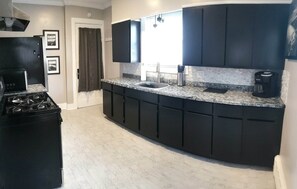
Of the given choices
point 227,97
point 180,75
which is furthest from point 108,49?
point 227,97

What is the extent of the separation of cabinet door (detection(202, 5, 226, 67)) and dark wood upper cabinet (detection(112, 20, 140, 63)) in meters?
1.78

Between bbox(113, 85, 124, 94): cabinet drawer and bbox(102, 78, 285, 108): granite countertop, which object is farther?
bbox(113, 85, 124, 94): cabinet drawer

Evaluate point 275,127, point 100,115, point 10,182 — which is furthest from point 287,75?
point 100,115

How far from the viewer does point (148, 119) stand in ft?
13.2

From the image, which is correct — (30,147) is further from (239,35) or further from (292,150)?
(239,35)

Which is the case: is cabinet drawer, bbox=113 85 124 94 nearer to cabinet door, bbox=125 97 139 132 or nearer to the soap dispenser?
cabinet door, bbox=125 97 139 132

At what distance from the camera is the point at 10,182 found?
241 cm

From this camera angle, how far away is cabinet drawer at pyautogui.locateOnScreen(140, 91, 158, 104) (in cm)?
383

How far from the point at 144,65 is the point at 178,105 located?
5.90 feet

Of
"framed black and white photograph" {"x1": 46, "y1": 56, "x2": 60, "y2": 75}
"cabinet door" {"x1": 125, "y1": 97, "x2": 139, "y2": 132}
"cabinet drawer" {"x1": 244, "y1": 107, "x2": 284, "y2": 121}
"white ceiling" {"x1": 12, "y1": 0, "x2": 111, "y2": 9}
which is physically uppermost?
"white ceiling" {"x1": 12, "y1": 0, "x2": 111, "y2": 9}

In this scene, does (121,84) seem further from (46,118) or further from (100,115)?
(46,118)

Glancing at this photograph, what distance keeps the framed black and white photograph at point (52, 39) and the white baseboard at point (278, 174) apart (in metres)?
5.41

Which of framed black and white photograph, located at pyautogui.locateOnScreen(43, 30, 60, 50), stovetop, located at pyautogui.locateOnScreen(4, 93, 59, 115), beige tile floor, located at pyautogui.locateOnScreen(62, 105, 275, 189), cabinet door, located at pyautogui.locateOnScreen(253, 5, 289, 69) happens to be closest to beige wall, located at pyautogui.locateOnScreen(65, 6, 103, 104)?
framed black and white photograph, located at pyautogui.locateOnScreen(43, 30, 60, 50)

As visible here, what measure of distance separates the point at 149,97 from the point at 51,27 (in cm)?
360
